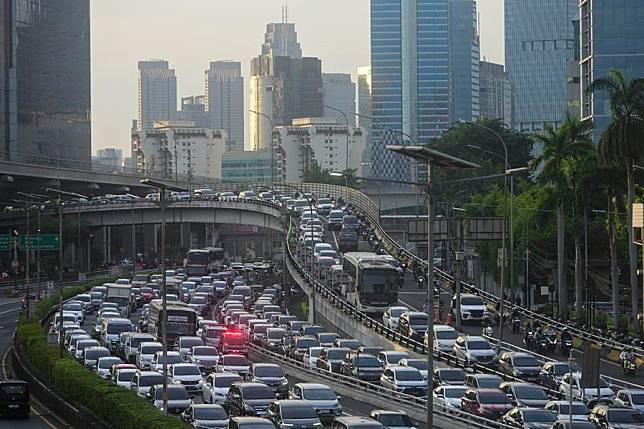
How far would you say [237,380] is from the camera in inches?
1898

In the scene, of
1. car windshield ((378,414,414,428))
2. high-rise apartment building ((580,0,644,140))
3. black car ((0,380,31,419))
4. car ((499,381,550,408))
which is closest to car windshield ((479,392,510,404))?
car ((499,381,550,408))

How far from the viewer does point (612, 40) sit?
141 meters

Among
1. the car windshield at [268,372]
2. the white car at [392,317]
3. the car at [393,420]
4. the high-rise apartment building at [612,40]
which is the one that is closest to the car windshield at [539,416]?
the car at [393,420]

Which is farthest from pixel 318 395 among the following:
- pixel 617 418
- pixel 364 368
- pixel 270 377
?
pixel 364 368

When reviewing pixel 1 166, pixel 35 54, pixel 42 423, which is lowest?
pixel 42 423

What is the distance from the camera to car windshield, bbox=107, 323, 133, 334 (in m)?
72.2

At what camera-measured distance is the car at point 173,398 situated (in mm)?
44588

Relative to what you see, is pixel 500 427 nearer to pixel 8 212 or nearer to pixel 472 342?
pixel 472 342

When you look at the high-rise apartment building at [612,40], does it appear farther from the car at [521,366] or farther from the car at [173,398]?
the car at [173,398]

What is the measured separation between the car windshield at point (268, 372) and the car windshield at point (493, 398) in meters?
9.38

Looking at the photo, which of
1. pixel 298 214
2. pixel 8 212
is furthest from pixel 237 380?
pixel 8 212

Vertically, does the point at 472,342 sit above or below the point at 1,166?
below

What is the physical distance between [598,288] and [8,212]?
249ft

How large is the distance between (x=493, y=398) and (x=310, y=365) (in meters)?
18.9
